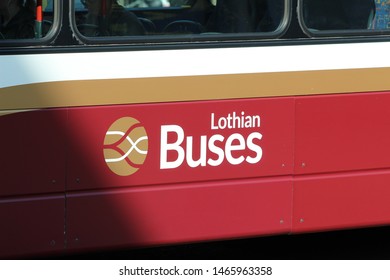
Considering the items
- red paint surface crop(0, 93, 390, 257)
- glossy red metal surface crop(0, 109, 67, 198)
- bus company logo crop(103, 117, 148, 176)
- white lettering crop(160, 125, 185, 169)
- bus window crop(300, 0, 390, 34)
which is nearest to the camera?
glossy red metal surface crop(0, 109, 67, 198)

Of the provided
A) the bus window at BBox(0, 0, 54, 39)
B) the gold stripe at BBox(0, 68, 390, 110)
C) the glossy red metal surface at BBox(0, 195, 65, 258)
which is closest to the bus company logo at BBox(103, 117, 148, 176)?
the gold stripe at BBox(0, 68, 390, 110)

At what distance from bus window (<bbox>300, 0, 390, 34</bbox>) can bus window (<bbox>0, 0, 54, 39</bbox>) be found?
158 cm

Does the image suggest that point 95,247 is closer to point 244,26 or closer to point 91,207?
point 91,207

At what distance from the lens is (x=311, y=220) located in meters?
6.08

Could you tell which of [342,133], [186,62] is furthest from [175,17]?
[342,133]

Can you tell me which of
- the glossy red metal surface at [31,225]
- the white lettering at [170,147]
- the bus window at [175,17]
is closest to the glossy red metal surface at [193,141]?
the white lettering at [170,147]

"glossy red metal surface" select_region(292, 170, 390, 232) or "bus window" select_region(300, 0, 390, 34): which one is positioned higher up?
"bus window" select_region(300, 0, 390, 34)

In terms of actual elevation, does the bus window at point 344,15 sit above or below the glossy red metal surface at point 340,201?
above

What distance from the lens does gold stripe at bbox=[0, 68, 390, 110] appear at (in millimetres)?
5320

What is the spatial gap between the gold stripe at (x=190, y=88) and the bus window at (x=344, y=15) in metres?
0.28

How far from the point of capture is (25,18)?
5.33 meters

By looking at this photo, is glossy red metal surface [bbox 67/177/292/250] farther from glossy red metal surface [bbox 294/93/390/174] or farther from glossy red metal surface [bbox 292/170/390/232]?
glossy red metal surface [bbox 294/93/390/174]

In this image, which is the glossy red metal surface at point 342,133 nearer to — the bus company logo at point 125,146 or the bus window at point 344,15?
the bus window at point 344,15

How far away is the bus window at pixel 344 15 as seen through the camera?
5.95m
